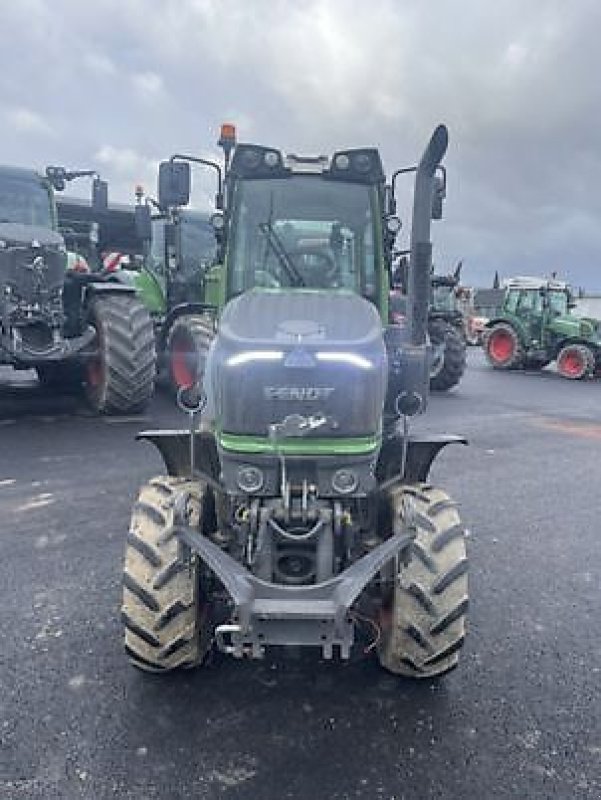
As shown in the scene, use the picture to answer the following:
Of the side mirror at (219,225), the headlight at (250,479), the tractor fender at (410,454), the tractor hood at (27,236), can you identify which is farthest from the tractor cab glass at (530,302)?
the headlight at (250,479)

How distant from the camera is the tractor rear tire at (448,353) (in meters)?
11.4

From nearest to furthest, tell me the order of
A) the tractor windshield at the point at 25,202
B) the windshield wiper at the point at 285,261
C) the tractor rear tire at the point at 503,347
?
the windshield wiper at the point at 285,261 < the tractor windshield at the point at 25,202 < the tractor rear tire at the point at 503,347

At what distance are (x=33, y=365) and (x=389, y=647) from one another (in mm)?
5899

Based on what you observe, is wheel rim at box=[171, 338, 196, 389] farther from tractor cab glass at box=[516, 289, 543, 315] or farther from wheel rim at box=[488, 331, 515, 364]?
tractor cab glass at box=[516, 289, 543, 315]

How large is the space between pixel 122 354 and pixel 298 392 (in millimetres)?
5045

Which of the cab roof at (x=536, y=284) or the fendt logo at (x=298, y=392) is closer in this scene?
the fendt logo at (x=298, y=392)

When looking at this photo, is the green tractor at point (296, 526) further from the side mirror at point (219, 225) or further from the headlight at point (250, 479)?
the side mirror at point (219, 225)

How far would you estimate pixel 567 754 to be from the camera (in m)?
2.49

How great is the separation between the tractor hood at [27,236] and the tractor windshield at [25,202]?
24cm

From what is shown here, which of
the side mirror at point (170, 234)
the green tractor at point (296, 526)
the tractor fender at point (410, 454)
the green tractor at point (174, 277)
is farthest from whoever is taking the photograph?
the side mirror at point (170, 234)

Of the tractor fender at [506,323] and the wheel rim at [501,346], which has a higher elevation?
the tractor fender at [506,323]

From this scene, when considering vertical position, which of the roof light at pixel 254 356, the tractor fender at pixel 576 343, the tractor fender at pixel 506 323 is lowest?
the tractor fender at pixel 576 343

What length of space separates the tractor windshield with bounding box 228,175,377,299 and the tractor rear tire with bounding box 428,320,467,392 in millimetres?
7219

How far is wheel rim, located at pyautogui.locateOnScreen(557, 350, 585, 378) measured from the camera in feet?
51.1
